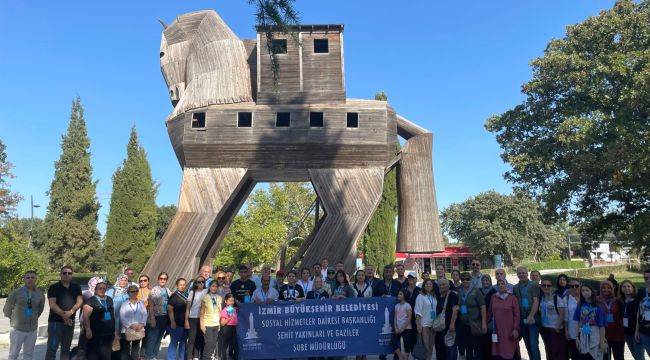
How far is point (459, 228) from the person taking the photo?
67.4m

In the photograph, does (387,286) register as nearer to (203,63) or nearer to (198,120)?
(198,120)

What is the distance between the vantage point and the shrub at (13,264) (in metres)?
24.9

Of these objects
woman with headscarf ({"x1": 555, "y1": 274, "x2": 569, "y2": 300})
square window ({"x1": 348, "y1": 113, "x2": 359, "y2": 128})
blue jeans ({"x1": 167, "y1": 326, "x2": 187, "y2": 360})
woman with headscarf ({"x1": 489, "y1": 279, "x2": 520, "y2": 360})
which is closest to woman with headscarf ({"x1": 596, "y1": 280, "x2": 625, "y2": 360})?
woman with headscarf ({"x1": 555, "y1": 274, "x2": 569, "y2": 300})

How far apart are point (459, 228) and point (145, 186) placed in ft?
137

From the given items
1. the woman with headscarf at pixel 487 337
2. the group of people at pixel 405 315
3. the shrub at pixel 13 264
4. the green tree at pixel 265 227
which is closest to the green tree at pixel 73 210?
the green tree at pixel 265 227

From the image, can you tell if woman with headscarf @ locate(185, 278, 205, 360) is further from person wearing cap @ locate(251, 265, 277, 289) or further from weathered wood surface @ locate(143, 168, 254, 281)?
weathered wood surface @ locate(143, 168, 254, 281)

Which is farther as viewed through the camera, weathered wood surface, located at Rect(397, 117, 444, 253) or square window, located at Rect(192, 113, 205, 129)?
square window, located at Rect(192, 113, 205, 129)

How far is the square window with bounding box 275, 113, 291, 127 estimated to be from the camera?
16.7 m

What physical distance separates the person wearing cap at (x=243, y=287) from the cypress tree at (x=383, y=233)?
2182cm

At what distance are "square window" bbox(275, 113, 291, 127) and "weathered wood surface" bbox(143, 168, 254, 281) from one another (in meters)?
2.01

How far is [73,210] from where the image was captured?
4269cm

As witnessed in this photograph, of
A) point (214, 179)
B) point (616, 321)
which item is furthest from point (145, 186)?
point (616, 321)

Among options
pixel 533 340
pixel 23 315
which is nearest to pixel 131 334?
pixel 23 315

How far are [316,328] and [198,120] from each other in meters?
9.93
